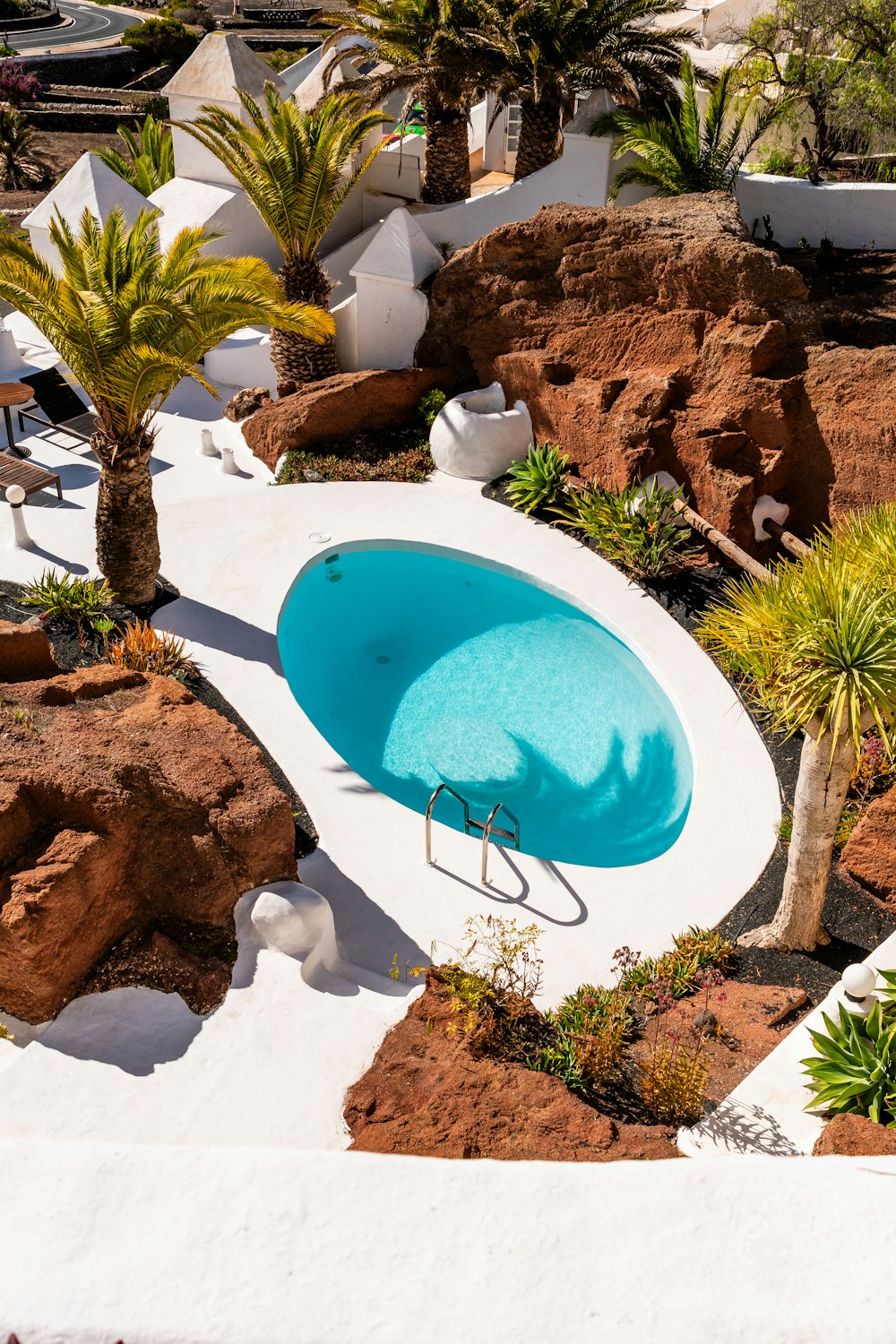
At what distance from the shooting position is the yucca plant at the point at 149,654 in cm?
1229

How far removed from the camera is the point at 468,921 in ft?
31.7

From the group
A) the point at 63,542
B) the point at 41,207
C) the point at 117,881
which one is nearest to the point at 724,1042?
the point at 117,881

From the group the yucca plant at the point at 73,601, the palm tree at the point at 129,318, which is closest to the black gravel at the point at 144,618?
the yucca plant at the point at 73,601

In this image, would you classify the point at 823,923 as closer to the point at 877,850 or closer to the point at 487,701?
the point at 877,850

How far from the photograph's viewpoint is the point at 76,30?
5756 cm

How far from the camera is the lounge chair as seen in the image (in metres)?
17.6

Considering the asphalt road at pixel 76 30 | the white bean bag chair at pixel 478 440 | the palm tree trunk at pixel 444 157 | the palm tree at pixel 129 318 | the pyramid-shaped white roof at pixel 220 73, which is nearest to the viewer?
the palm tree at pixel 129 318

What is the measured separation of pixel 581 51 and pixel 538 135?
5.91 feet

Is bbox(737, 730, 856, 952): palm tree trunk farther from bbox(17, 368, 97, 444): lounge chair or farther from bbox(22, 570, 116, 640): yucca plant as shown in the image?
bbox(17, 368, 97, 444): lounge chair

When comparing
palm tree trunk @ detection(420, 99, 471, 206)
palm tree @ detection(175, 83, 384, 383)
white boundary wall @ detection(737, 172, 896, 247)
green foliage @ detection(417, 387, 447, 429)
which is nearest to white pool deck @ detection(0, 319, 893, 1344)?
green foliage @ detection(417, 387, 447, 429)

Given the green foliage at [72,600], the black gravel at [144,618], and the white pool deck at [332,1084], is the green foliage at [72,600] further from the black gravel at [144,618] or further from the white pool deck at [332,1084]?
the white pool deck at [332,1084]

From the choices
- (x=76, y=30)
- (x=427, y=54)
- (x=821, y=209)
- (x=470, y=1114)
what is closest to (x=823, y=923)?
(x=470, y=1114)

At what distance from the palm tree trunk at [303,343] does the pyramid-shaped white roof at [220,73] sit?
608 centimetres

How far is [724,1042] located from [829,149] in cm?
1575
